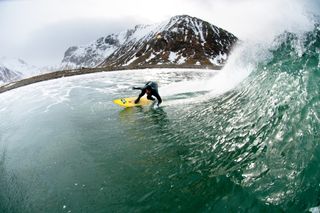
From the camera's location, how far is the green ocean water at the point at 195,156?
20.9 ft

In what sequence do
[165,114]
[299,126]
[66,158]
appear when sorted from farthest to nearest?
[165,114] < [66,158] < [299,126]

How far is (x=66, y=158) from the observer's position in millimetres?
10344

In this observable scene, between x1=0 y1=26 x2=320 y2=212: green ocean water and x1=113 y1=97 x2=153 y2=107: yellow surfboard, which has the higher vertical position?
x1=0 y1=26 x2=320 y2=212: green ocean water

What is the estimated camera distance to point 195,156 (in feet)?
28.7

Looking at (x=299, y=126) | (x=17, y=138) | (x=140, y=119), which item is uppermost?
(x=299, y=126)

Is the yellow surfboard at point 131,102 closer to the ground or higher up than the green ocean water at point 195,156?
closer to the ground

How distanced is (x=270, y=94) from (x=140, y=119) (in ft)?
23.2

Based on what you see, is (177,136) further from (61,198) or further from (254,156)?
(61,198)

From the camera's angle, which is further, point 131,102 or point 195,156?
point 131,102

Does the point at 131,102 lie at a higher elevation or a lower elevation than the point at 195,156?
lower

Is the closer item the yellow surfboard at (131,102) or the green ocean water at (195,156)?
the green ocean water at (195,156)

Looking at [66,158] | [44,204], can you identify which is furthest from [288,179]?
[66,158]

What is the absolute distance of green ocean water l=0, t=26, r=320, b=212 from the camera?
20.9 feet

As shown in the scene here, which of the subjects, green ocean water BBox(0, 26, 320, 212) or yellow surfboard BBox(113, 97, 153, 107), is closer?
green ocean water BBox(0, 26, 320, 212)
